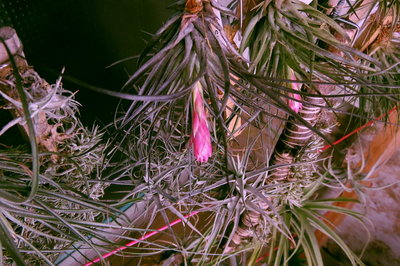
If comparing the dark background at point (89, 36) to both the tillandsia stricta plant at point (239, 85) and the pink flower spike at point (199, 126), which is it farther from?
the pink flower spike at point (199, 126)

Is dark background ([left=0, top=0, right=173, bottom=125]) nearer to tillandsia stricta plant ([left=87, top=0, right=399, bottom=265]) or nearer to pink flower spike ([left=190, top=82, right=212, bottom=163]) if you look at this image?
tillandsia stricta plant ([left=87, top=0, right=399, bottom=265])

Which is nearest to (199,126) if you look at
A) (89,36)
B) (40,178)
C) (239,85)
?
(239,85)

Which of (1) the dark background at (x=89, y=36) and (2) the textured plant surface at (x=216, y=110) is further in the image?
(1) the dark background at (x=89, y=36)

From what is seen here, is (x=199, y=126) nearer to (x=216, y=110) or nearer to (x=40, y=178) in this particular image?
(x=216, y=110)

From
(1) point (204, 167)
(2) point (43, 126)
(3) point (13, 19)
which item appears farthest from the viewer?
(3) point (13, 19)

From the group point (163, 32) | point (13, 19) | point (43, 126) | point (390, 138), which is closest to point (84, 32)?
point (13, 19)

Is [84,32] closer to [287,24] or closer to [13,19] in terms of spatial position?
[13,19]

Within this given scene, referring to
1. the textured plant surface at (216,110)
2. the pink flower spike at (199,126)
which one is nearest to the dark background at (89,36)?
the textured plant surface at (216,110)

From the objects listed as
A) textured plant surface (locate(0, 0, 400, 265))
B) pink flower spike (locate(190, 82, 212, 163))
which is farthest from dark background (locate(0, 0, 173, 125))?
pink flower spike (locate(190, 82, 212, 163))
